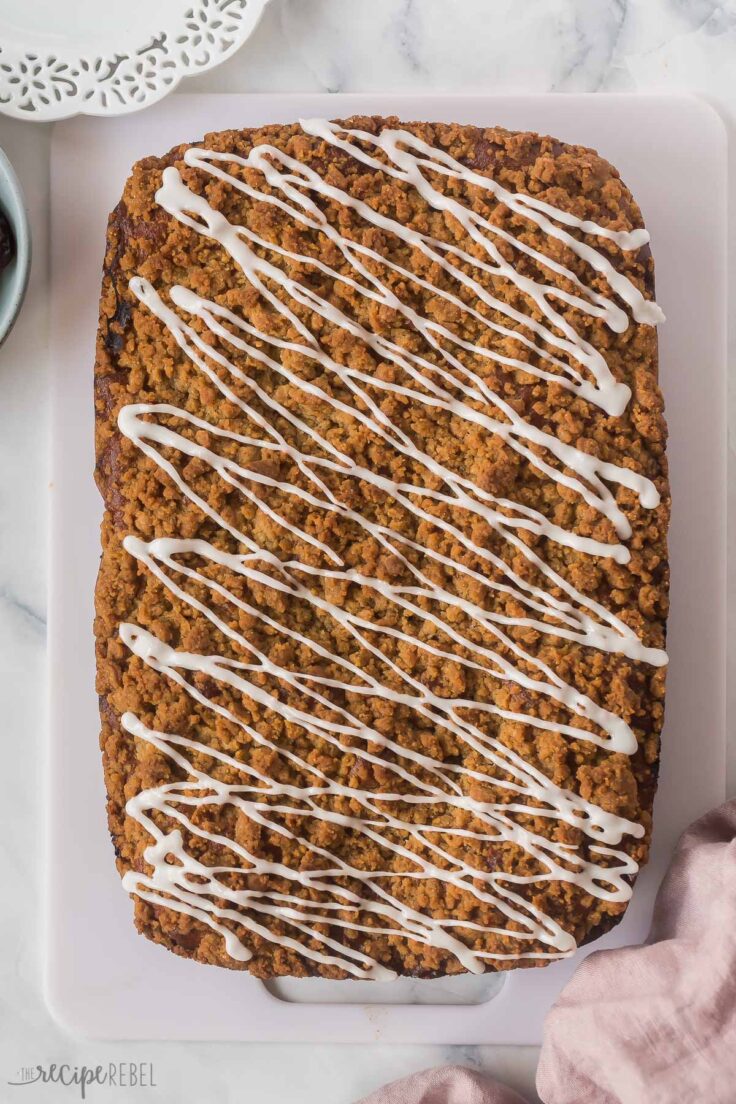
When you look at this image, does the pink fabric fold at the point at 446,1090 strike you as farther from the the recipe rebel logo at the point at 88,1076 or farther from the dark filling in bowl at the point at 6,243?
the dark filling in bowl at the point at 6,243

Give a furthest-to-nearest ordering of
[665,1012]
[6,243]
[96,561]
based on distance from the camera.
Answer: [96,561]
[6,243]
[665,1012]

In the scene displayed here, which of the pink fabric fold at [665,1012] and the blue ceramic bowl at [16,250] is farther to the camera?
the blue ceramic bowl at [16,250]

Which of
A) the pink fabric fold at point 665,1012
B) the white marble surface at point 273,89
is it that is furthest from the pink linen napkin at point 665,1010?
the white marble surface at point 273,89

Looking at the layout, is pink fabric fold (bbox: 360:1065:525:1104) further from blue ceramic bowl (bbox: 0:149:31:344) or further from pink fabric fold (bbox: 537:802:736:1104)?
blue ceramic bowl (bbox: 0:149:31:344)

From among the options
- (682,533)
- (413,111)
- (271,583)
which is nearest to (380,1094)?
(271,583)

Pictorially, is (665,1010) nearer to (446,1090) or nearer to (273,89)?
(446,1090)

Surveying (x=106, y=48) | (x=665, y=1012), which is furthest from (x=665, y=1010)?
(x=106, y=48)
